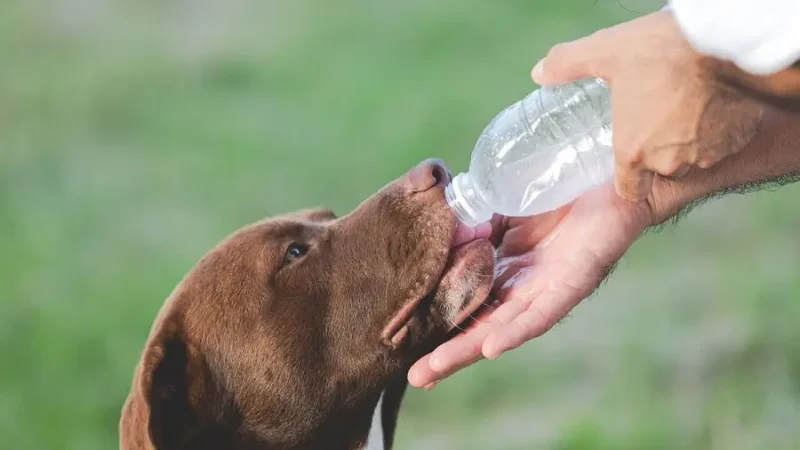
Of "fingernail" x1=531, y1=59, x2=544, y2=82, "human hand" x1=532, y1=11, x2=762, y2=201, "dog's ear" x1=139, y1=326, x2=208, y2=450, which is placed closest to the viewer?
"human hand" x1=532, y1=11, x2=762, y2=201

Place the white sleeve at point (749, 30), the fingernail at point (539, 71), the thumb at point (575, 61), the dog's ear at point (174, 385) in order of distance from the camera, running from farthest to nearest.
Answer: the dog's ear at point (174, 385), the fingernail at point (539, 71), the thumb at point (575, 61), the white sleeve at point (749, 30)

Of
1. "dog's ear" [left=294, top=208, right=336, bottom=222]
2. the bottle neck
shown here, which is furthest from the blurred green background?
the bottle neck

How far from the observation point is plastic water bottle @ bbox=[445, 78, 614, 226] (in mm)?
1822

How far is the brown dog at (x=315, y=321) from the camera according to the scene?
1813 millimetres

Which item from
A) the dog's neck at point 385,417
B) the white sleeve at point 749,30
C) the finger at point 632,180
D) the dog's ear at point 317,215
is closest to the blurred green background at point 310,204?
the dog's neck at point 385,417

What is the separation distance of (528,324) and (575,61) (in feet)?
1.86

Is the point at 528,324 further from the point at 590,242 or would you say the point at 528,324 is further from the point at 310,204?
the point at 310,204

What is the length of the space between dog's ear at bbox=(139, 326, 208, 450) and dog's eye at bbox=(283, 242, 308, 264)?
252mm

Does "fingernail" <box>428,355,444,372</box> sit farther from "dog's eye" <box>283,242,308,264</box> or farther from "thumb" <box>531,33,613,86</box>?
"thumb" <box>531,33,613,86</box>

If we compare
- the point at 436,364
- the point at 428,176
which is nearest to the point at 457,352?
the point at 436,364

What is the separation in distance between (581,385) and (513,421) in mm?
264

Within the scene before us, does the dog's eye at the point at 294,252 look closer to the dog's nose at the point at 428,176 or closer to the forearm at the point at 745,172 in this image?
the dog's nose at the point at 428,176

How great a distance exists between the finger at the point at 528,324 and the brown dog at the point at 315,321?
0.08m

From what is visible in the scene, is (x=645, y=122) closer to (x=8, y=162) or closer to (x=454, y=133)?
(x=454, y=133)
